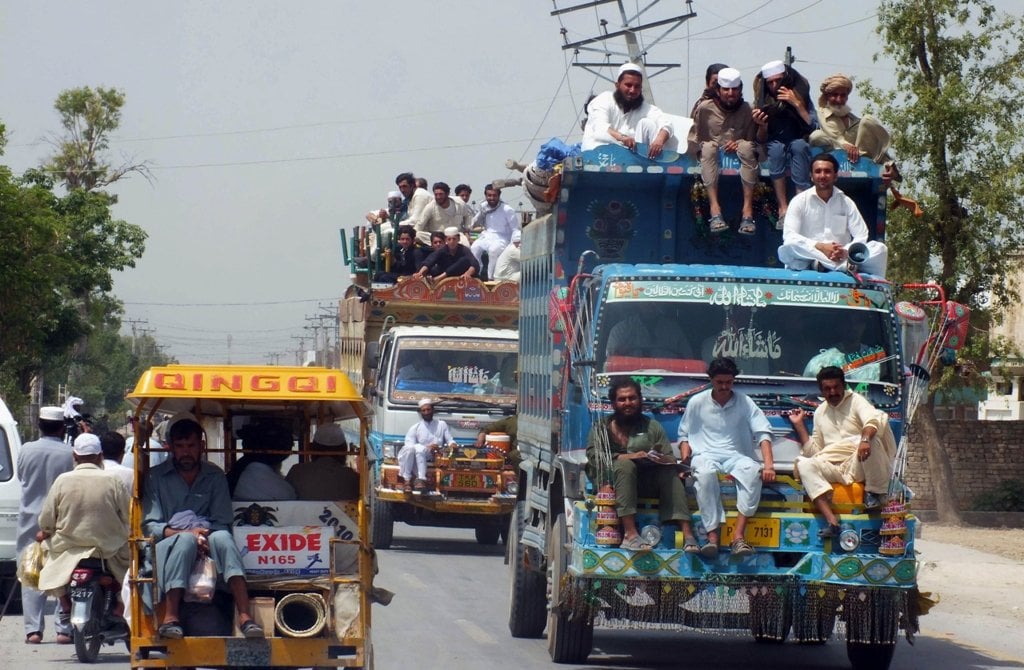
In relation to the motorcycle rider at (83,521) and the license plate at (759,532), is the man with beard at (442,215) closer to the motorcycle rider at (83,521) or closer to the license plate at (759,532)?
the motorcycle rider at (83,521)

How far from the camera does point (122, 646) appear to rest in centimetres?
1127

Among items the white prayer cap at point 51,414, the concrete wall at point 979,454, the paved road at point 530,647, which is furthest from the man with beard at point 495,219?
the white prayer cap at point 51,414

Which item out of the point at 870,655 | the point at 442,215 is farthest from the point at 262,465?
the point at 442,215

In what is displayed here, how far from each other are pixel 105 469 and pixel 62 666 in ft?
4.32

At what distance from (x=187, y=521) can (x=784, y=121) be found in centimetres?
561

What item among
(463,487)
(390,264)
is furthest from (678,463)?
(390,264)

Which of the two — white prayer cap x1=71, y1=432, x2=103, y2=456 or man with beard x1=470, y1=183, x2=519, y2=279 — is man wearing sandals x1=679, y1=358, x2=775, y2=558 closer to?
white prayer cap x1=71, y1=432, x2=103, y2=456

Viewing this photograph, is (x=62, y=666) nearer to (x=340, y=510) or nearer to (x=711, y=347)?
(x=340, y=510)

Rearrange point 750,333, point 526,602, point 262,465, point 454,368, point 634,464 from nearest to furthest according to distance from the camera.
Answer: point 262,465 < point 634,464 < point 750,333 < point 526,602 < point 454,368

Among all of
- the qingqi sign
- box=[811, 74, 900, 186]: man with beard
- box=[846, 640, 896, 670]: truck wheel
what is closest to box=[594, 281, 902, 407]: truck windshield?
box=[811, 74, 900, 186]: man with beard

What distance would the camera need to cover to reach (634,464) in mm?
9047

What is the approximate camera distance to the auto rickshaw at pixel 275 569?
7699 millimetres

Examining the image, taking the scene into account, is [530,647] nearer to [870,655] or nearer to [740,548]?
[870,655]

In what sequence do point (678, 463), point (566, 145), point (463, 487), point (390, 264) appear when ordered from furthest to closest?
point (390, 264) < point (463, 487) < point (566, 145) < point (678, 463)
